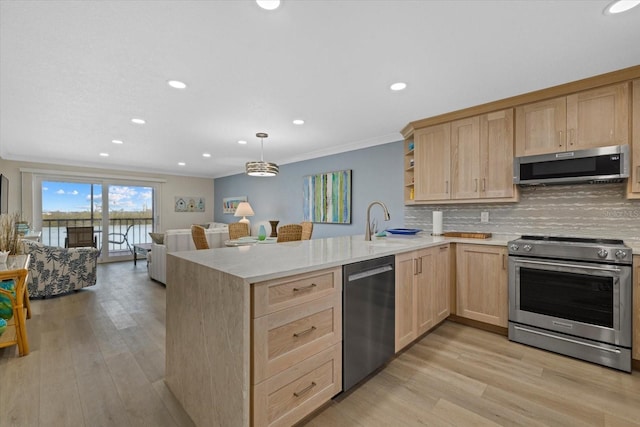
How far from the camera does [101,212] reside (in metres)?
6.83

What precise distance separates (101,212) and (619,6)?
877 centimetres

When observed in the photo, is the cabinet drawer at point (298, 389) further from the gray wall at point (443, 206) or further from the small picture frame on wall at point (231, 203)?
the small picture frame on wall at point (231, 203)

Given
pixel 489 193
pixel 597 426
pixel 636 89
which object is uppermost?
pixel 636 89

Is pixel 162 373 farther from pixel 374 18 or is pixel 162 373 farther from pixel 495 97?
pixel 495 97

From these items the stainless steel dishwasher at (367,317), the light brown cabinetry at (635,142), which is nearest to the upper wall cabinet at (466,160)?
the light brown cabinetry at (635,142)

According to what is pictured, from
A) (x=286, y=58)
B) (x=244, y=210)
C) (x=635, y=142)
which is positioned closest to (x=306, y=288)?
(x=286, y=58)

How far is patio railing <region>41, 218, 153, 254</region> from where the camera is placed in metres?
6.30

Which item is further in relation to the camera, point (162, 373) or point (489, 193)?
point (489, 193)

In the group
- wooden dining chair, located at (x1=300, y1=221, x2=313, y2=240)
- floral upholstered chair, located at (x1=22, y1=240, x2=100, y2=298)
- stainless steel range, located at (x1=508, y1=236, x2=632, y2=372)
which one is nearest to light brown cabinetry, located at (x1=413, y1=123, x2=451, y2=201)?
stainless steel range, located at (x1=508, y1=236, x2=632, y2=372)

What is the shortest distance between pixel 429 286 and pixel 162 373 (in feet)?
7.47

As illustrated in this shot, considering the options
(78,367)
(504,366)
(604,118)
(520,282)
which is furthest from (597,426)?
(78,367)

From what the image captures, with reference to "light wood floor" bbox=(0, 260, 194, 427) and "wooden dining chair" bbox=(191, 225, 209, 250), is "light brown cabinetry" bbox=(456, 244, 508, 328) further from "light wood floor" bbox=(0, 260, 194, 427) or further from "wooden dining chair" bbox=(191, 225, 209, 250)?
"wooden dining chair" bbox=(191, 225, 209, 250)

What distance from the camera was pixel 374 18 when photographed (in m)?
1.69

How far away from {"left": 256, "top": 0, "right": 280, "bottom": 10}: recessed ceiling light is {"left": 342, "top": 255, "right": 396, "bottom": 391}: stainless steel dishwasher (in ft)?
5.03
